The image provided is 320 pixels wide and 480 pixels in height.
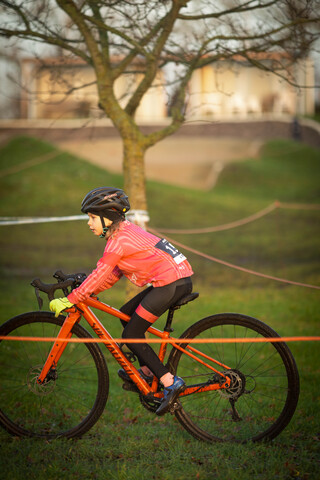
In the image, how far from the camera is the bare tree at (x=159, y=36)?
601cm

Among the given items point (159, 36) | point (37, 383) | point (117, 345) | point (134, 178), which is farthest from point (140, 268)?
point (159, 36)

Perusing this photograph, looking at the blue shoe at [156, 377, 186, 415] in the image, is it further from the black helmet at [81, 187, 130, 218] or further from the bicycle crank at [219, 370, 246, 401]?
the black helmet at [81, 187, 130, 218]

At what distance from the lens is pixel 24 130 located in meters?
30.5

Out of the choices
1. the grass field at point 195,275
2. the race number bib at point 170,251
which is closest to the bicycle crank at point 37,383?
the grass field at point 195,275

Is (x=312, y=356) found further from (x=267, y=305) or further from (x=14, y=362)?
(x=14, y=362)

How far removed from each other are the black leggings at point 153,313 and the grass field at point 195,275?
26.9 inches

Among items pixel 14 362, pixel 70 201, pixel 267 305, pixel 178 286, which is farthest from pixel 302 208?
pixel 178 286

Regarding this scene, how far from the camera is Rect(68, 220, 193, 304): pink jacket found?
3.70 meters

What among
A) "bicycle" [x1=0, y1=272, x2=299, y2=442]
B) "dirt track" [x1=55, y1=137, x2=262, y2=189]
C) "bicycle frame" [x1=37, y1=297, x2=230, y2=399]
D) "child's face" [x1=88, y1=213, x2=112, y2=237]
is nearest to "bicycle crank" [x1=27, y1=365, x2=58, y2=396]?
"bicycle" [x1=0, y1=272, x2=299, y2=442]

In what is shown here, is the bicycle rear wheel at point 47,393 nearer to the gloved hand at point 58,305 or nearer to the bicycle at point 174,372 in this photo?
the bicycle at point 174,372

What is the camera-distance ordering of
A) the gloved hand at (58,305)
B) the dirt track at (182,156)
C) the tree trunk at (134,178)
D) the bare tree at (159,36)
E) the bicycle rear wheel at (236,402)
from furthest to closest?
the dirt track at (182,156), the tree trunk at (134,178), the bare tree at (159,36), the bicycle rear wheel at (236,402), the gloved hand at (58,305)

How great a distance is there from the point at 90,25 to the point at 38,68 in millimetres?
1630

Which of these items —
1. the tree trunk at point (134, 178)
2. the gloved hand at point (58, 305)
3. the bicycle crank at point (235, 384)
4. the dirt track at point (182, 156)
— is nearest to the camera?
the gloved hand at point (58, 305)

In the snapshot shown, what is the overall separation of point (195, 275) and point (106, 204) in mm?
8897
